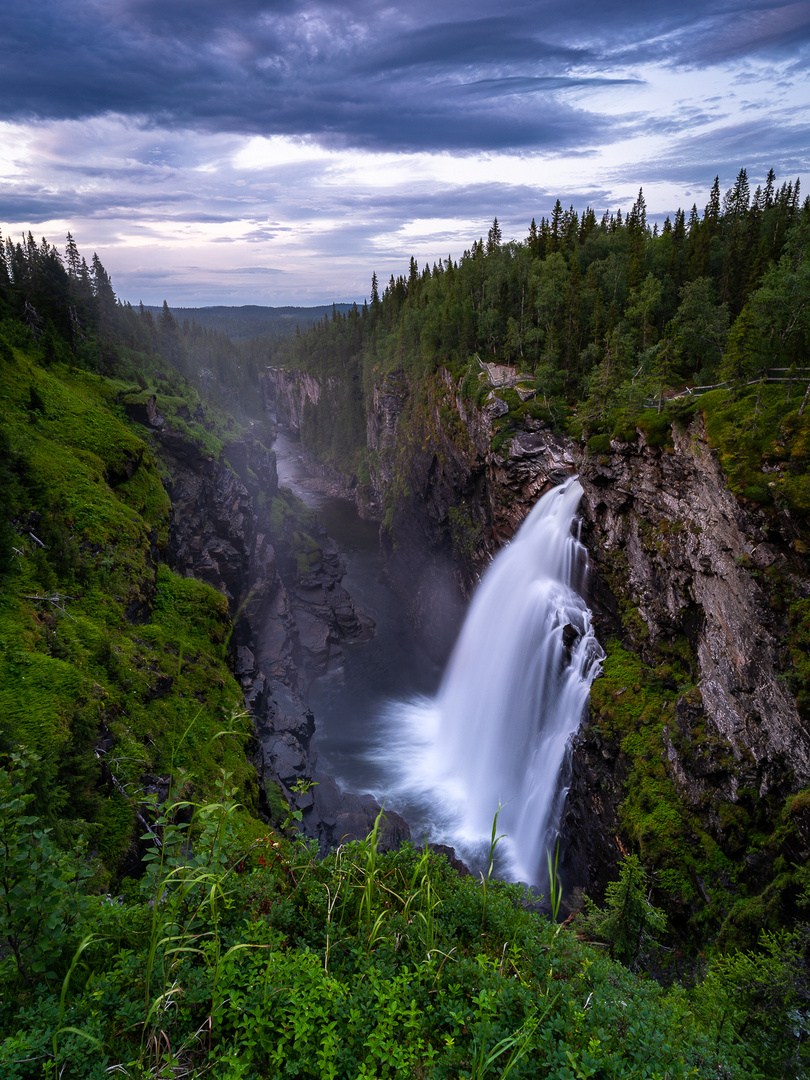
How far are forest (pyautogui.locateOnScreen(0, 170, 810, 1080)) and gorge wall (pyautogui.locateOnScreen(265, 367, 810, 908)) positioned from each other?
1.27m

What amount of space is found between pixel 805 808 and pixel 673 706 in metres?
6.83

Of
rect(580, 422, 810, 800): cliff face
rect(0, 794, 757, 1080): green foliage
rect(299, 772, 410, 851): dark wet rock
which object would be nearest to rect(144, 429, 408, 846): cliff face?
rect(299, 772, 410, 851): dark wet rock

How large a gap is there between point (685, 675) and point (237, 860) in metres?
21.5

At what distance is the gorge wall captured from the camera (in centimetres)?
1655

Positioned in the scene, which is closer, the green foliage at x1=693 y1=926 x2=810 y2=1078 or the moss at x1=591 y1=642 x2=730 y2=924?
the green foliage at x1=693 y1=926 x2=810 y2=1078

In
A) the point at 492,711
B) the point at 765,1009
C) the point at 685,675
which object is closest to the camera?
the point at 765,1009

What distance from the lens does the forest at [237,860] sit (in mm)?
4070

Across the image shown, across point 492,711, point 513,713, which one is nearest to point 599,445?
point 513,713

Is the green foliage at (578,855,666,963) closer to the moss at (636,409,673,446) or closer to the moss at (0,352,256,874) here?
the moss at (0,352,256,874)

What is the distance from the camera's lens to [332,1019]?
434cm

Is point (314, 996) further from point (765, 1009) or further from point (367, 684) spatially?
point (367, 684)

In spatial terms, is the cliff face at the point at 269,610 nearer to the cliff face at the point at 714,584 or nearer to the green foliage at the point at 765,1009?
the green foliage at the point at 765,1009

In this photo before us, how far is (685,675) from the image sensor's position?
2175cm

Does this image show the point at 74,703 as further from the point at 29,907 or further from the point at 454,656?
the point at 454,656
